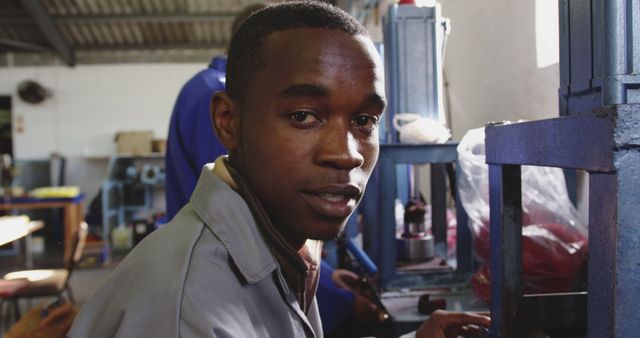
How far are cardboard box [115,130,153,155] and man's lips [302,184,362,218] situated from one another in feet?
25.2

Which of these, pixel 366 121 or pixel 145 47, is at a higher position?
pixel 145 47

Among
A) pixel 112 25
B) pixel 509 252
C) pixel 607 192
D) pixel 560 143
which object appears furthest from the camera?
pixel 112 25

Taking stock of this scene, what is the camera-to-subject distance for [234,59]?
0.82 metres

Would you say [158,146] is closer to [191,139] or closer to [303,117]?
[191,139]

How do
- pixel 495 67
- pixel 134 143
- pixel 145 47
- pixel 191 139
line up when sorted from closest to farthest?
pixel 191 139 < pixel 495 67 < pixel 134 143 < pixel 145 47

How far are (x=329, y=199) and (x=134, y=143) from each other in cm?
778

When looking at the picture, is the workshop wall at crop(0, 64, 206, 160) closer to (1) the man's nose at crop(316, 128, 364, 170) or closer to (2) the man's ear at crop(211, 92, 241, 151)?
(2) the man's ear at crop(211, 92, 241, 151)

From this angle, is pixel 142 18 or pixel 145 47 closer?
pixel 142 18

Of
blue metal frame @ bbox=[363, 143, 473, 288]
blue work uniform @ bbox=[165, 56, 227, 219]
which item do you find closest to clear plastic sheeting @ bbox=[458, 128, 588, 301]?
blue metal frame @ bbox=[363, 143, 473, 288]

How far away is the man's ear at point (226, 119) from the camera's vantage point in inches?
32.0

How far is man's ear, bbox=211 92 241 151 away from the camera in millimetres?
812

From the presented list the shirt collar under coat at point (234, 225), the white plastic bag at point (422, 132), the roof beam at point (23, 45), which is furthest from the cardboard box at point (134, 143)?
the shirt collar under coat at point (234, 225)

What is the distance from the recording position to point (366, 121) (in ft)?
2.60

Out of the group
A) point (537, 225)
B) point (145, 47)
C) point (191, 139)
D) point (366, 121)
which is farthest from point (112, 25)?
point (366, 121)
